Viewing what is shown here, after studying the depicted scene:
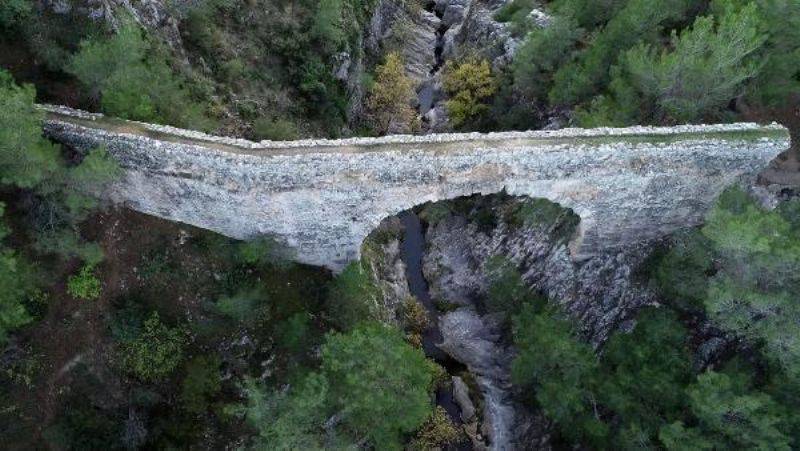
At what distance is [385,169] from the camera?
1961cm

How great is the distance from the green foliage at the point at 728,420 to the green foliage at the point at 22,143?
21.4 meters

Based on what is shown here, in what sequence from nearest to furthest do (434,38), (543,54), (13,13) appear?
(13,13), (543,54), (434,38)

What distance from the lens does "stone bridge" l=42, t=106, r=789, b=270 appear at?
63.6 ft

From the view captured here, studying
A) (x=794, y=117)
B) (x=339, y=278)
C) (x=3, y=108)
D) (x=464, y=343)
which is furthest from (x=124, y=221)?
(x=794, y=117)

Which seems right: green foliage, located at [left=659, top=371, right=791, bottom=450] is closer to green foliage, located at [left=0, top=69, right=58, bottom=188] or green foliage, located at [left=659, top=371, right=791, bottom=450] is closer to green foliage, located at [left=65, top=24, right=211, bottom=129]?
green foliage, located at [left=65, top=24, right=211, bottom=129]

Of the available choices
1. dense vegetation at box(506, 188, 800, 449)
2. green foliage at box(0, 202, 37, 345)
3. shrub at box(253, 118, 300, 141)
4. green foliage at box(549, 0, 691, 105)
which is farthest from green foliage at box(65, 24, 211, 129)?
green foliage at box(549, 0, 691, 105)

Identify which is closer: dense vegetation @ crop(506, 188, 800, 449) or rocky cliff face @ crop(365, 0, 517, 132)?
dense vegetation @ crop(506, 188, 800, 449)

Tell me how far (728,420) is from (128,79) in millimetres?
23134

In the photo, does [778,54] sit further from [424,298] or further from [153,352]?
[153,352]

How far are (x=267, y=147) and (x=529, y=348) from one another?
41.3 ft

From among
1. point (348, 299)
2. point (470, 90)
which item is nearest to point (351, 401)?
point (348, 299)

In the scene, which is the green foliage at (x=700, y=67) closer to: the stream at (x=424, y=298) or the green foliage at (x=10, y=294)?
the stream at (x=424, y=298)

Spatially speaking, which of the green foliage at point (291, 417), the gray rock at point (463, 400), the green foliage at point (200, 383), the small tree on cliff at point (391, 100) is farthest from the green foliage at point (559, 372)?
the small tree on cliff at point (391, 100)

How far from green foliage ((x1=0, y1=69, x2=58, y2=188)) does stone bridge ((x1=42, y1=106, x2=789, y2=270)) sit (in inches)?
61.8
